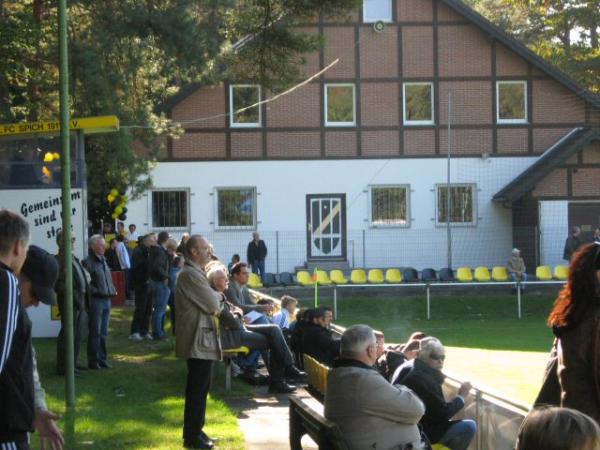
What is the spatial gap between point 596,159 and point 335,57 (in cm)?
960

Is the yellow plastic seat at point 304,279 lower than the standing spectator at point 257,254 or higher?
lower

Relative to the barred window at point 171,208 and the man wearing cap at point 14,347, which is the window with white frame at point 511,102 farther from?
the man wearing cap at point 14,347

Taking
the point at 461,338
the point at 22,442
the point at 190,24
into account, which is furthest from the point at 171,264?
the point at 22,442

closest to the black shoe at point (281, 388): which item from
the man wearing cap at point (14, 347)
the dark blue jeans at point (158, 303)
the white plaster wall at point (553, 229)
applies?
the dark blue jeans at point (158, 303)

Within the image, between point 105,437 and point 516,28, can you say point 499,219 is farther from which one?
point 105,437

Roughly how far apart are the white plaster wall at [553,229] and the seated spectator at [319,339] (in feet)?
81.8

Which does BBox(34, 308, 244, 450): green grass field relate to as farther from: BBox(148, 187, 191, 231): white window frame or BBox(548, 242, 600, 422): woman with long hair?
BBox(148, 187, 191, 231): white window frame

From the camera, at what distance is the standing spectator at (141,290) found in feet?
60.9

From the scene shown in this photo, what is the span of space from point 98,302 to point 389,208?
24524mm

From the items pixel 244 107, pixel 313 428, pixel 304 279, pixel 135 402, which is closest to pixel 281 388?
pixel 135 402

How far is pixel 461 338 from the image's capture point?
25.0 metres

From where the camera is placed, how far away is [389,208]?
38.9 metres

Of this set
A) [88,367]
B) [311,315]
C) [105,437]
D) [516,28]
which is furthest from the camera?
[516,28]

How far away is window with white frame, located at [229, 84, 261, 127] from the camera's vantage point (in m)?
38.8
